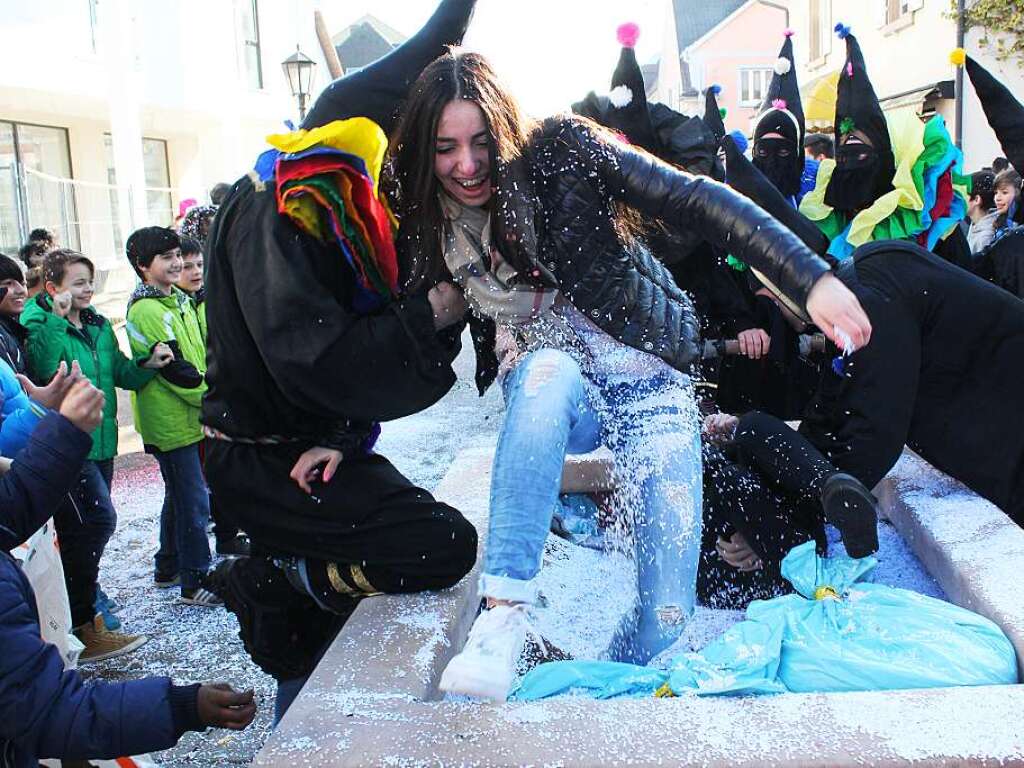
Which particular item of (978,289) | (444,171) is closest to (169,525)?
(444,171)

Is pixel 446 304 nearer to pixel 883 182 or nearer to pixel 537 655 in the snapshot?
pixel 537 655

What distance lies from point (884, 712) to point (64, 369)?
1.81 metres

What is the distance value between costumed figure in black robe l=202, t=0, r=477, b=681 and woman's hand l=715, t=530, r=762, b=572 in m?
0.88

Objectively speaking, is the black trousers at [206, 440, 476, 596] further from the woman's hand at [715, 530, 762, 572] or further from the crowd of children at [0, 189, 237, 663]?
the crowd of children at [0, 189, 237, 663]

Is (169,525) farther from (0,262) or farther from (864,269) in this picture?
(864,269)

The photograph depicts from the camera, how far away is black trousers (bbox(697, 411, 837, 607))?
2.83 meters

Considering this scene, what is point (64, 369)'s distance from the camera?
6.88ft

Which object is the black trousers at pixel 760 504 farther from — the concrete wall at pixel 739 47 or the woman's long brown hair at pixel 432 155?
the concrete wall at pixel 739 47

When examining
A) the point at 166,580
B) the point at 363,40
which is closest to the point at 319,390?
the point at 166,580

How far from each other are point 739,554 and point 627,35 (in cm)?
277

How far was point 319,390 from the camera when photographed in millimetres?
2244

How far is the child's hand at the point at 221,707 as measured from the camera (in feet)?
6.21

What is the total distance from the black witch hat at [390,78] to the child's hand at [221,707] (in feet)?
4.62

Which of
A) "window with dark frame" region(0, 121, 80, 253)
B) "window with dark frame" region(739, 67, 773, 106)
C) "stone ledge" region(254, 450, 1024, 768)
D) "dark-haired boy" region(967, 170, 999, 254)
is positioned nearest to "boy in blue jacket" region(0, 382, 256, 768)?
"stone ledge" region(254, 450, 1024, 768)
